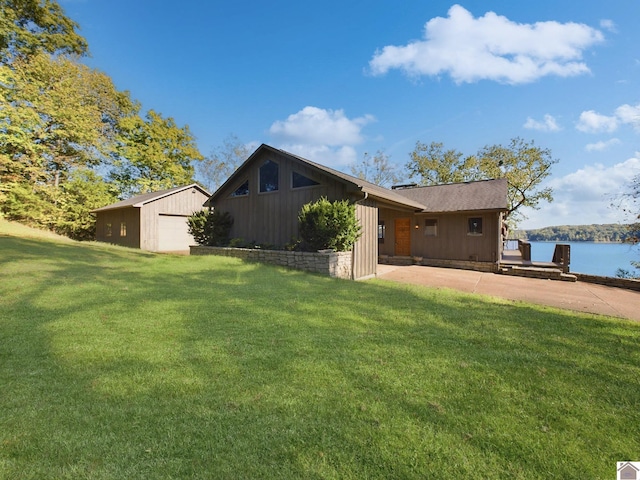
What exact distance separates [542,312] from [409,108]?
44.0 ft

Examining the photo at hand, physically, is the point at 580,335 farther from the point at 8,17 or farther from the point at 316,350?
the point at 8,17

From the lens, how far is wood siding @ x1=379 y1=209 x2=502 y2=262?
492 inches

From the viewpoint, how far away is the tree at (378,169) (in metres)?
29.7

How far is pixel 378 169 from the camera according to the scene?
2992cm

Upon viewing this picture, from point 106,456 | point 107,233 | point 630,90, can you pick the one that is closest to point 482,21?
point 630,90

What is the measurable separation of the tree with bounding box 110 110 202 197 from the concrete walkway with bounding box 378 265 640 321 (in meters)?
24.2

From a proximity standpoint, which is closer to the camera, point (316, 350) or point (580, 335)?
point (316, 350)

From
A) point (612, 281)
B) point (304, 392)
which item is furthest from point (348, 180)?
point (612, 281)

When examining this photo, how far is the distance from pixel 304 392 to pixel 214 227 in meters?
11.7

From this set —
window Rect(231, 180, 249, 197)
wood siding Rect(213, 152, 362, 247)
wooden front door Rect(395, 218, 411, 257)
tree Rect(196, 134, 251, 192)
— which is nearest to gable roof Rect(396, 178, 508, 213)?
wooden front door Rect(395, 218, 411, 257)

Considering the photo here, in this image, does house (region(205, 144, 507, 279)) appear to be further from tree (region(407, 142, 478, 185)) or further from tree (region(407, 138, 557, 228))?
tree (region(407, 142, 478, 185))

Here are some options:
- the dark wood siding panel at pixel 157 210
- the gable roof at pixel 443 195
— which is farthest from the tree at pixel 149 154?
the gable roof at pixel 443 195

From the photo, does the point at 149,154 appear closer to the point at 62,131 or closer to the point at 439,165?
the point at 62,131

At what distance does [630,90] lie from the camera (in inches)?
403
